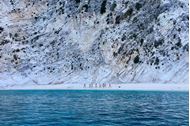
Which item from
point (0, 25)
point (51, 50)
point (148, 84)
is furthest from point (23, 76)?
point (148, 84)

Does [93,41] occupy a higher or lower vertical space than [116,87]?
higher

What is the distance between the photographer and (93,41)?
64.6 metres

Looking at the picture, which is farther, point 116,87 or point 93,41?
point 93,41

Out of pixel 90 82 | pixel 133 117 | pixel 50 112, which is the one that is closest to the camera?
pixel 133 117

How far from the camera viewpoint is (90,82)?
2331 inches

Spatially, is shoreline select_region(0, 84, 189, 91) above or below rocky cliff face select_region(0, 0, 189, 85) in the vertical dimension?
below

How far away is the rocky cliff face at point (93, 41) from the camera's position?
58.7 meters

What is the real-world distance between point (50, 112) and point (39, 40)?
1640 inches

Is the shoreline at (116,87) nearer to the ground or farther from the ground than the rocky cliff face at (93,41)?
nearer to the ground

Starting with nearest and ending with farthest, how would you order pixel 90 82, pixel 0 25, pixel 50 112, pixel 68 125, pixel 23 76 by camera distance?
pixel 68 125
pixel 50 112
pixel 90 82
pixel 23 76
pixel 0 25

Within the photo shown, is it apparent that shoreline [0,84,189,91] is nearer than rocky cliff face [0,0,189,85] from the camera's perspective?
Yes

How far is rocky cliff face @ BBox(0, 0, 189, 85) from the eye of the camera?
5866 cm

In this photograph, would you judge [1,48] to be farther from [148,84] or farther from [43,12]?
[148,84]

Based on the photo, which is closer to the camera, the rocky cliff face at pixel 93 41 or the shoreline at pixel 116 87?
the shoreline at pixel 116 87
